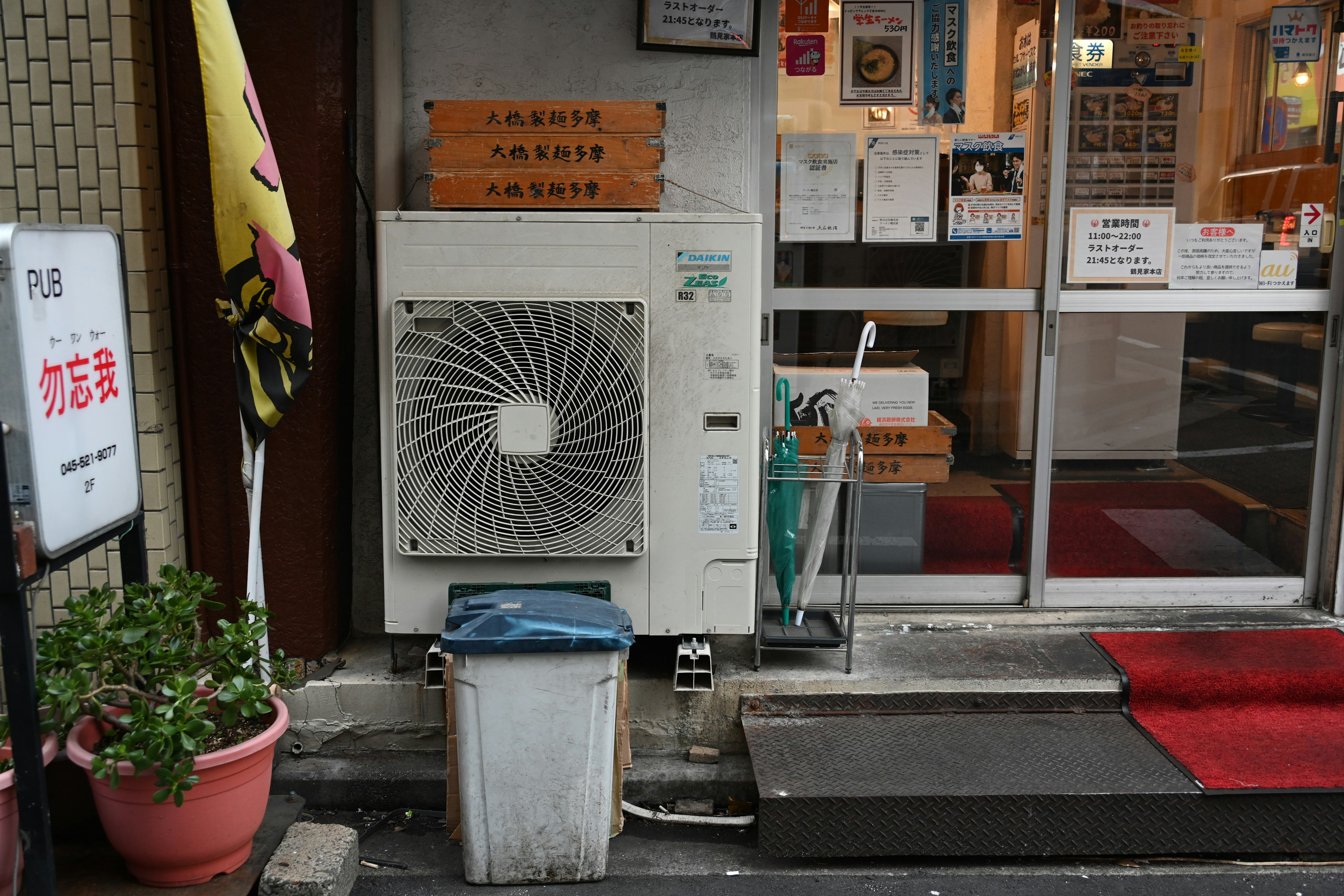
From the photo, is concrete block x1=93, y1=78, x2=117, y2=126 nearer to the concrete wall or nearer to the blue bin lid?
the concrete wall

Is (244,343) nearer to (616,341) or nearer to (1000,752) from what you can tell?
(616,341)

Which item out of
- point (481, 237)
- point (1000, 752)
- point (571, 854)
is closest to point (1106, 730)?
point (1000, 752)

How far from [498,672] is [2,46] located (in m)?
2.73

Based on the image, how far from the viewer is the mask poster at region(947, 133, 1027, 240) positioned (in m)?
4.55

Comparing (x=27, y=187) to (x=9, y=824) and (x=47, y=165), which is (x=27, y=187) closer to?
(x=47, y=165)

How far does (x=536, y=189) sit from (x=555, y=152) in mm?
158

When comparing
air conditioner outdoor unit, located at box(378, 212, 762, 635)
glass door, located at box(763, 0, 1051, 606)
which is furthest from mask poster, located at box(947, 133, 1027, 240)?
air conditioner outdoor unit, located at box(378, 212, 762, 635)

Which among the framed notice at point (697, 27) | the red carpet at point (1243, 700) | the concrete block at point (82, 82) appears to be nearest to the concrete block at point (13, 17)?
the concrete block at point (82, 82)

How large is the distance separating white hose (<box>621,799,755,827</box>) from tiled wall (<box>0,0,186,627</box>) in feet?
6.59

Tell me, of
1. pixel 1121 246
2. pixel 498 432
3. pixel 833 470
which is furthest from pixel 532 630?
pixel 1121 246

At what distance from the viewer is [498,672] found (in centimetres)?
335

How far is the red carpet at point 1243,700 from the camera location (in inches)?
147

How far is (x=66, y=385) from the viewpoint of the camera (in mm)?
2787

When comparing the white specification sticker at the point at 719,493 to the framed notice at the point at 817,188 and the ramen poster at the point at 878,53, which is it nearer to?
the framed notice at the point at 817,188
